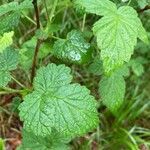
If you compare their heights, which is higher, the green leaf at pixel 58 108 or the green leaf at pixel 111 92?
the green leaf at pixel 58 108

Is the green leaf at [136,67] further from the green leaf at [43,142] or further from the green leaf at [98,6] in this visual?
the green leaf at [98,6]

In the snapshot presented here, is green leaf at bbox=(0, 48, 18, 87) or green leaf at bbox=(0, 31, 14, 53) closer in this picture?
green leaf at bbox=(0, 31, 14, 53)

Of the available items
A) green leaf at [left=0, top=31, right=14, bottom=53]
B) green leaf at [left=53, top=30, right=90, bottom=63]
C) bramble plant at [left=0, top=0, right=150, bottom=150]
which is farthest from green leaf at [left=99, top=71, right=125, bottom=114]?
green leaf at [left=0, top=31, right=14, bottom=53]

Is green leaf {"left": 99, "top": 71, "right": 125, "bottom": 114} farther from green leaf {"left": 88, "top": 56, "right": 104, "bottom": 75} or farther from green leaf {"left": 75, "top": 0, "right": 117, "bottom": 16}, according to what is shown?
green leaf {"left": 75, "top": 0, "right": 117, "bottom": 16}

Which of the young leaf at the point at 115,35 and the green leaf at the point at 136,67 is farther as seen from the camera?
the green leaf at the point at 136,67

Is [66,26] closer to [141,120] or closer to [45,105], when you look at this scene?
[141,120]

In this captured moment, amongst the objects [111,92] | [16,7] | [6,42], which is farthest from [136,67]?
[6,42]

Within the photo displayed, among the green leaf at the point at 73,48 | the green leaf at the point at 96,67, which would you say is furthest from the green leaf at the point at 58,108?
the green leaf at the point at 96,67
